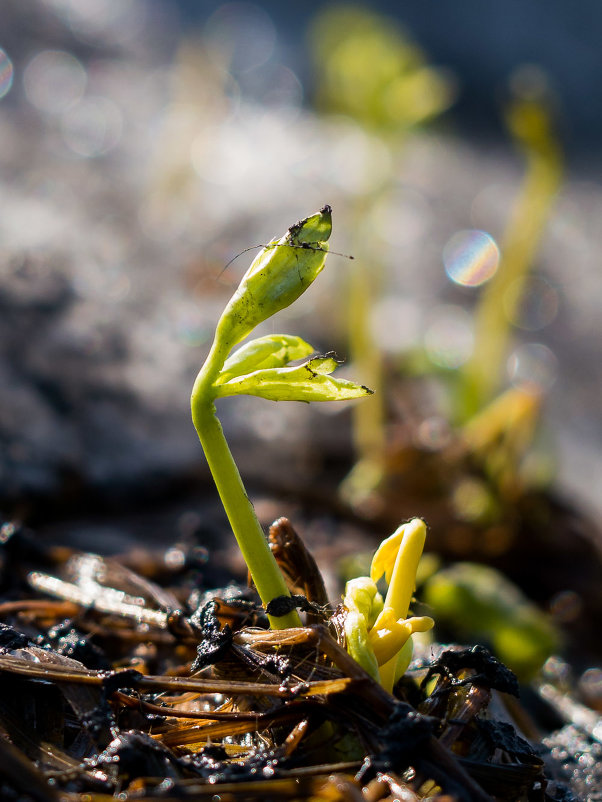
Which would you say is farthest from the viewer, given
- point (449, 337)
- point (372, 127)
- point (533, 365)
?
point (533, 365)

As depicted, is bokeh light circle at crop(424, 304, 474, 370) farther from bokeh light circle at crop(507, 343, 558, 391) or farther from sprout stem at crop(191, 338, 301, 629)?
sprout stem at crop(191, 338, 301, 629)

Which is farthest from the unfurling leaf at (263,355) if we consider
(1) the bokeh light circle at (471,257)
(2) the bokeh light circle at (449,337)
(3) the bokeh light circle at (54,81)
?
(3) the bokeh light circle at (54,81)

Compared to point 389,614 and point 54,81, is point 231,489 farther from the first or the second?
point 54,81

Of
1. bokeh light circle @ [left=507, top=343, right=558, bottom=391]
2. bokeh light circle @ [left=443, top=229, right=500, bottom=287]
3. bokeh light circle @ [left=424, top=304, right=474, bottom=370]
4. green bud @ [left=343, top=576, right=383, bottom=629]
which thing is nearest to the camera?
green bud @ [left=343, top=576, right=383, bottom=629]

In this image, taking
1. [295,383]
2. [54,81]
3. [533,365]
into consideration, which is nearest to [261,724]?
[295,383]

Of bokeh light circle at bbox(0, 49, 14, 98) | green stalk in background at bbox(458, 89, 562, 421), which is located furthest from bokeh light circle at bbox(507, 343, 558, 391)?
bokeh light circle at bbox(0, 49, 14, 98)

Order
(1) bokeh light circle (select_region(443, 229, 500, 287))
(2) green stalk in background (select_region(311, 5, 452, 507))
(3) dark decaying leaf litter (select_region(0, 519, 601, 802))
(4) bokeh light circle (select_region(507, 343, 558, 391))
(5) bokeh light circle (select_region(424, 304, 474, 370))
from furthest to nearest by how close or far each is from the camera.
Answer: (1) bokeh light circle (select_region(443, 229, 500, 287))
(4) bokeh light circle (select_region(507, 343, 558, 391))
(5) bokeh light circle (select_region(424, 304, 474, 370))
(2) green stalk in background (select_region(311, 5, 452, 507))
(3) dark decaying leaf litter (select_region(0, 519, 601, 802))

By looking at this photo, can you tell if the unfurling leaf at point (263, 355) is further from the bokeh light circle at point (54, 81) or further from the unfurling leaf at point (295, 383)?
the bokeh light circle at point (54, 81)
